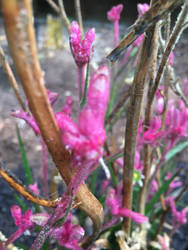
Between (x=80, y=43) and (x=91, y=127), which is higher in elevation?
(x=80, y=43)

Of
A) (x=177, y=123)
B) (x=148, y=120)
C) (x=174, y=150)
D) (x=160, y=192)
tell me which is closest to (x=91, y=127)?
(x=148, y=120)

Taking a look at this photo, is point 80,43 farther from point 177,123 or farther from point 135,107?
point 177,123

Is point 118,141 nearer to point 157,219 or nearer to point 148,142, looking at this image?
point 157,219

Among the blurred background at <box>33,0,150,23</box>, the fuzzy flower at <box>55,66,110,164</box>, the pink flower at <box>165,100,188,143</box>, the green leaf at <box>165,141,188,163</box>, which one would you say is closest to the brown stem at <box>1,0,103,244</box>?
the fuzzy flower at <box>55,66,110,164</box>

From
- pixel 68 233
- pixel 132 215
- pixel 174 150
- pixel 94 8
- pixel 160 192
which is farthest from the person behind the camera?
pixel 94 8

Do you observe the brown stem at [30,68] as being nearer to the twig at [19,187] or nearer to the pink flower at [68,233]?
the twig at [19,187]

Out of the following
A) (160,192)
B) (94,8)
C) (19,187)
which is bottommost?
(160,192)

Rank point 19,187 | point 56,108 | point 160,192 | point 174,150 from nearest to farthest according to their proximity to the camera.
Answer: point 19,187 < point 160,192 < point 174,150 < point 56,108
